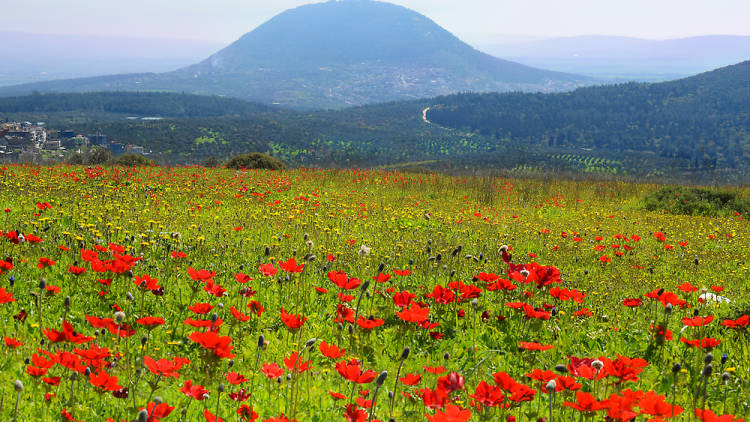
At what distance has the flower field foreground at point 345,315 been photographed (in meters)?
2.50

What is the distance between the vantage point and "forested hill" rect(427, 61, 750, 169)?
398 ft

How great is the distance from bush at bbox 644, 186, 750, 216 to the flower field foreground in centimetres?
409

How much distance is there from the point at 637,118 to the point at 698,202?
159m

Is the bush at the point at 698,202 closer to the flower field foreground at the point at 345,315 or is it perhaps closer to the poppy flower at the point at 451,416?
the flower field foreground at the point at 345,315

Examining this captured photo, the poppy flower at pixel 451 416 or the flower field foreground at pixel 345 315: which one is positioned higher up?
the poppy flower at pixel 451 416

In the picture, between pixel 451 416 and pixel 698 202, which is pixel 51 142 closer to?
pixel 698 202

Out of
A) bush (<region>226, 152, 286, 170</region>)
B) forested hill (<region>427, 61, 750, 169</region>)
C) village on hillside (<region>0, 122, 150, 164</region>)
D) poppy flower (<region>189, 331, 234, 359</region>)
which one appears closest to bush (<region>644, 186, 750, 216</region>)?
poppy flower (<region>189, 331, 234, 359</region>)

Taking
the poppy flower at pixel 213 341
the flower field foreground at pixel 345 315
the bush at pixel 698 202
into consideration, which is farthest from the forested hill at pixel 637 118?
the poppy flower at pixel 213 341

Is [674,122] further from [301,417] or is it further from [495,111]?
[301,417]

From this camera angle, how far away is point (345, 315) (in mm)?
3348

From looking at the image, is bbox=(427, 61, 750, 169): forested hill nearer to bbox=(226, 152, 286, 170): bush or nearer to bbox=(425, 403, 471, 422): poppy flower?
bbox=(226, 152, 286, 170): bush

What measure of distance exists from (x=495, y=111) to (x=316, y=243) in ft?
611

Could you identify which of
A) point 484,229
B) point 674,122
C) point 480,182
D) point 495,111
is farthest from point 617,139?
point 484,229

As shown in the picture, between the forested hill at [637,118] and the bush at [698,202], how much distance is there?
→ 3935 inches
